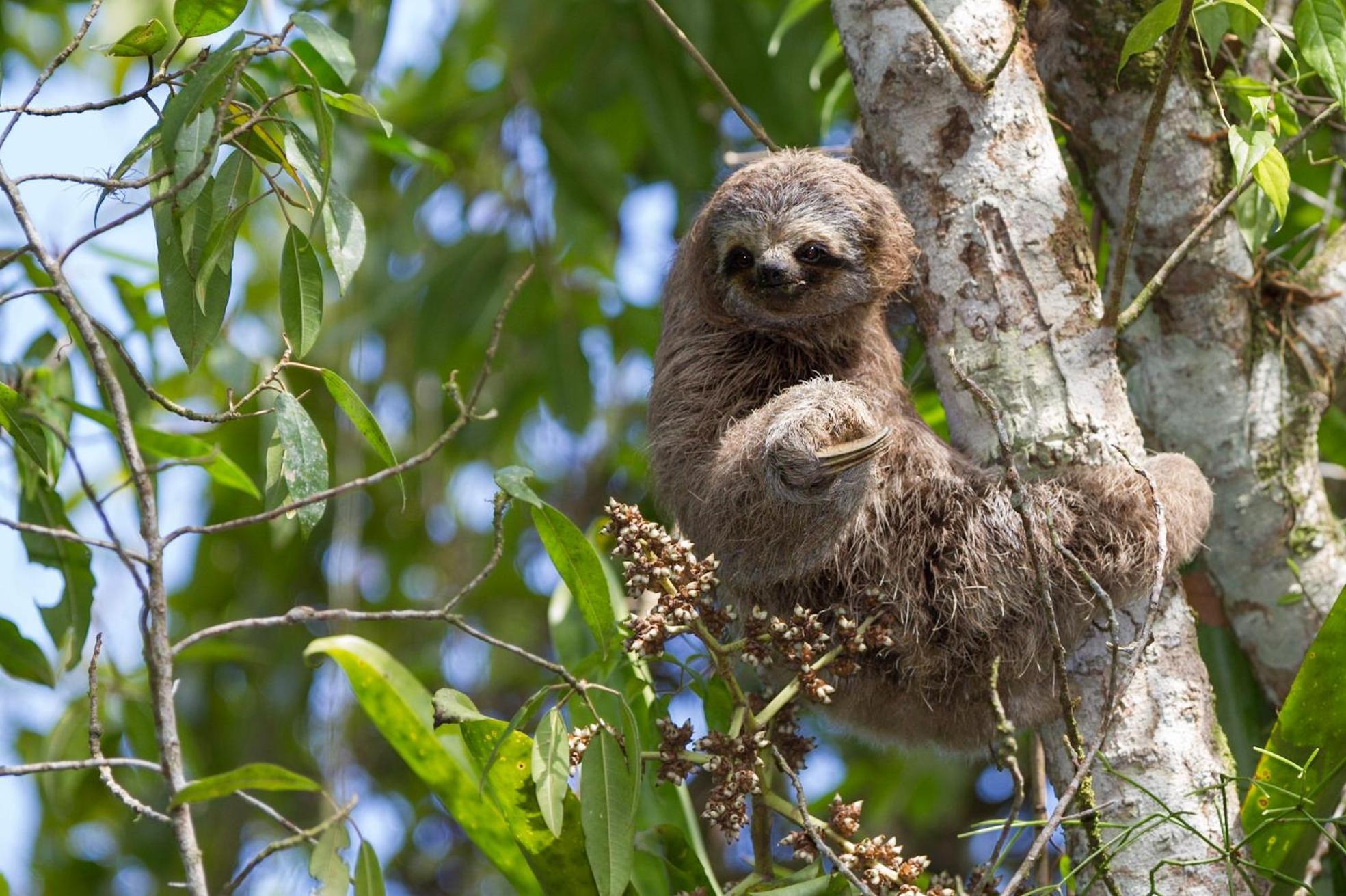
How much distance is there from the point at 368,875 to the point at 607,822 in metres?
0.57

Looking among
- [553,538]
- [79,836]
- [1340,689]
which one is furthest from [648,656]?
[79,836]

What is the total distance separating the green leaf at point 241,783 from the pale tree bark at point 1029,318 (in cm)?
182

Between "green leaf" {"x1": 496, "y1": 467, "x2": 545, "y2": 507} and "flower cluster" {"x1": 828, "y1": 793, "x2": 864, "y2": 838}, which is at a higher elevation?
"green leaf" {"x1": 496, "y1": 467, "x2": 545, "y2": 507}

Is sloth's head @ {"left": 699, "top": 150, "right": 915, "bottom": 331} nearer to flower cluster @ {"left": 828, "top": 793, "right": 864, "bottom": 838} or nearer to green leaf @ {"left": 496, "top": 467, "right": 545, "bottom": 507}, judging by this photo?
green leaf @ {"left": 496, "top": 467, "right": 545, "bottom": 507}

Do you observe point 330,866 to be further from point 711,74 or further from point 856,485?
point 711,74

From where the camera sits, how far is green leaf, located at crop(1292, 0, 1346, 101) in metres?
3.02

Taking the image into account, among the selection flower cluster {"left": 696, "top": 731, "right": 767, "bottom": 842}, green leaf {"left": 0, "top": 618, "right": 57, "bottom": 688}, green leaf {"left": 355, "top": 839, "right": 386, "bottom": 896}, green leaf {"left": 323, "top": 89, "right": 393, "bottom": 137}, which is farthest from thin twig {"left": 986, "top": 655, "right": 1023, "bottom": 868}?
green leaf {"left": 0, "top": 618, "right": 57, "bottom": 688}

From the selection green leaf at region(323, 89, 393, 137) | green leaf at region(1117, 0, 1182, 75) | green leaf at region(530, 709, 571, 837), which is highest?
green leaf at region(323, 89, 393, 137)

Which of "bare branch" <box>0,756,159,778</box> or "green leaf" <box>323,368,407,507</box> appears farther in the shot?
"green leaf" <box>323,368,407,507</box>

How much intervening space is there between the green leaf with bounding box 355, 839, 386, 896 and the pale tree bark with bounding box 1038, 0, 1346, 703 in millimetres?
2613

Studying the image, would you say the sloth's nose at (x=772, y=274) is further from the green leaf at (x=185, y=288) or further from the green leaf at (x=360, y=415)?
the green leaf at (x=185, y=288)

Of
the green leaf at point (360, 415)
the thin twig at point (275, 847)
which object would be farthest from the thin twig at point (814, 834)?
the green leaf at point (360, 415)

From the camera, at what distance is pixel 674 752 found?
3000mm

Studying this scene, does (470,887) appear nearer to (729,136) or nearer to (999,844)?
(729,136)
